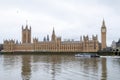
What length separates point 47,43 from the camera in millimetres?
168375

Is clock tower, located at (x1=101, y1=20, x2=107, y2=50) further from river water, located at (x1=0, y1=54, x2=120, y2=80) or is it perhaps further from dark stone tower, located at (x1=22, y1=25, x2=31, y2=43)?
river water, located at (x1=0, y1=54, x2=120, y2=80)

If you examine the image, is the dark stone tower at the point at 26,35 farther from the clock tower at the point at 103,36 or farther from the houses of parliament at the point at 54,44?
the clock tower at the point at 103,36

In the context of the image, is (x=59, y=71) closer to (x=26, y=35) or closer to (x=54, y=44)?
(x=54, y=44)

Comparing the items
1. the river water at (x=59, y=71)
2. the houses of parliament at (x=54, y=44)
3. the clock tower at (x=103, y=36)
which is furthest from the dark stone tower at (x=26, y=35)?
the river water at (x=59, y=71)

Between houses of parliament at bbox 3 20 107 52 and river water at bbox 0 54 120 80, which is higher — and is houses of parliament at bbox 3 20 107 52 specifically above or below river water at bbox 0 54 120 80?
above

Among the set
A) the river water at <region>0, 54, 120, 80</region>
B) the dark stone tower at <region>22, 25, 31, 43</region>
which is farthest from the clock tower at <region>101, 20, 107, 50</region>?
the river water at <region>0, 54, 120, 80</region>

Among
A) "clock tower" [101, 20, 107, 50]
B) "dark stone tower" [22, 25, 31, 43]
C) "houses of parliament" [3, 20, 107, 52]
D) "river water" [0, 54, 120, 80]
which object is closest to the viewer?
"river water" [0, 54, 120, 80]

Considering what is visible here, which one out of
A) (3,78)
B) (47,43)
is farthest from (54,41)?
(3,78)

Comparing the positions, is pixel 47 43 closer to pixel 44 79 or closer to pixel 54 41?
pixel 54 41

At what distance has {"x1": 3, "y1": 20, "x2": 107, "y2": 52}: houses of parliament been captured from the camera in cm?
15375

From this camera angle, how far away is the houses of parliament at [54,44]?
154 meters

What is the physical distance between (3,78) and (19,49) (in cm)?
15582

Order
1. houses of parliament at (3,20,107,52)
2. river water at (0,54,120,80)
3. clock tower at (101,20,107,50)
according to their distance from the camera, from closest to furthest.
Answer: river water at (0,54,120,80) < clock tower at (101,20,107,50) < houses of parliament at (3,20,107,52)

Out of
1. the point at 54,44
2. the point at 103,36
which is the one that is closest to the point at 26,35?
the point at 54,44
